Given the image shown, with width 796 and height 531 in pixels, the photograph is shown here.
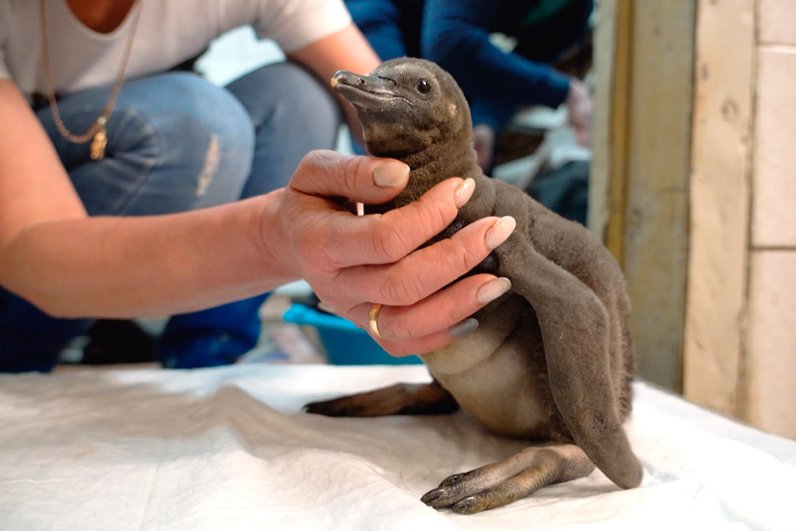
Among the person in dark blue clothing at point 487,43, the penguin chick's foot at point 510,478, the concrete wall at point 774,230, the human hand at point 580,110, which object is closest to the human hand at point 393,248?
the penguin chick's foot at point 510,478

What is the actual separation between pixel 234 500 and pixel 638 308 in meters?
0.93

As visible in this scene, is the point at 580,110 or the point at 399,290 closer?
the point at 399,290

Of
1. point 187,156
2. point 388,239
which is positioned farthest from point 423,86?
point 187,156

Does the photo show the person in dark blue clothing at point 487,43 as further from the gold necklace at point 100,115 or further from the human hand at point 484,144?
the gold necklace at point 100,115

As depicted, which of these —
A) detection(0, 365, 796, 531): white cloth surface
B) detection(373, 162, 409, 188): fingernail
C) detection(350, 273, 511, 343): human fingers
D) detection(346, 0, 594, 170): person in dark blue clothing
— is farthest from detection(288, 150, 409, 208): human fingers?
detection(346, 0, 594, 170): person in dark blue clothing

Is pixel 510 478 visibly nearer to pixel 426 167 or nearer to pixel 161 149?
pixel 426 167

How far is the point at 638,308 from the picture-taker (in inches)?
52.5

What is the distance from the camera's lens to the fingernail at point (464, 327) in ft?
2.25

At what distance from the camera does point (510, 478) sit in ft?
2.21

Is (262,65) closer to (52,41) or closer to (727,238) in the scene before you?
(52,41)

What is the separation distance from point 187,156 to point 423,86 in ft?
2.33

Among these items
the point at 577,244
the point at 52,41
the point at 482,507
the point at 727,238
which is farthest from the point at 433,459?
the point at 52,41

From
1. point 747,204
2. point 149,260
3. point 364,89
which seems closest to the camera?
point 364,89

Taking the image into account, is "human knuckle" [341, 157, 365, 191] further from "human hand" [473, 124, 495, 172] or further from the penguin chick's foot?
"human hand" [473, 124, 495, 172]
